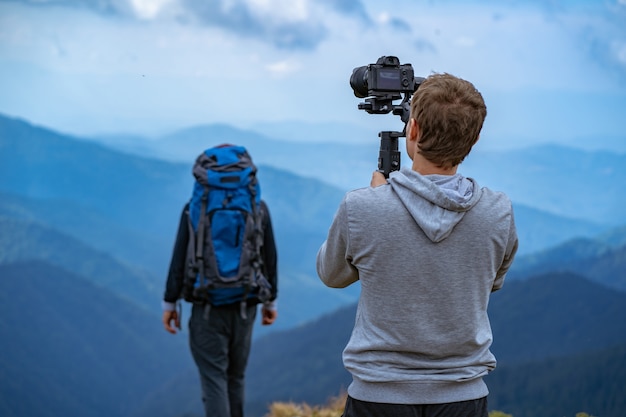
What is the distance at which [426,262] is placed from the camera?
6.52 feet

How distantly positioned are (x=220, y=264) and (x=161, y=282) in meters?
53.7

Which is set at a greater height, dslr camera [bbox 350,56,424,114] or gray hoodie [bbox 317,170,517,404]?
dslr camera [bbox 350,56,424,114]

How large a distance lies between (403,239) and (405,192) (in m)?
0.12

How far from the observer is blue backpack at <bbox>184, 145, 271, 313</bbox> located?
434 cm

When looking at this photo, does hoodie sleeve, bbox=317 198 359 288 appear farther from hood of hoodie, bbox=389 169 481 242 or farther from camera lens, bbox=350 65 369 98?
camera lens, bbox=350 65 369 98

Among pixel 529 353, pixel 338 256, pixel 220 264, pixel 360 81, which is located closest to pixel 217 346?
pixel 220 264

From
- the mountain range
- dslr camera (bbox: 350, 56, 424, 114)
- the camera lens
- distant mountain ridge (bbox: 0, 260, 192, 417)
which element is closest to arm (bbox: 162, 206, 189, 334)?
the camera lens

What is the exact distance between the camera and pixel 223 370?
14.7 feet

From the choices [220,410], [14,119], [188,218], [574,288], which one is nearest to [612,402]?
[220,410]

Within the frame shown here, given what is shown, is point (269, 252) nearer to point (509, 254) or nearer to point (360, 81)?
point (360, 81)

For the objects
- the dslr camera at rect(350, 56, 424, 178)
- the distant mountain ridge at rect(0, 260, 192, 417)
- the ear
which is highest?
the dslr camera at rect(350, 56, 424, 178)

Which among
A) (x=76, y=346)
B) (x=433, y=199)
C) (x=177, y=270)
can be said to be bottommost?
(x=76, y=346)

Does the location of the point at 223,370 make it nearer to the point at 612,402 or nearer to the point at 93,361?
the point at 612,402

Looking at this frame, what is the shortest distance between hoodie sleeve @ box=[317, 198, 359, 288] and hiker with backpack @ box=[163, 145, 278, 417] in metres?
2.25
